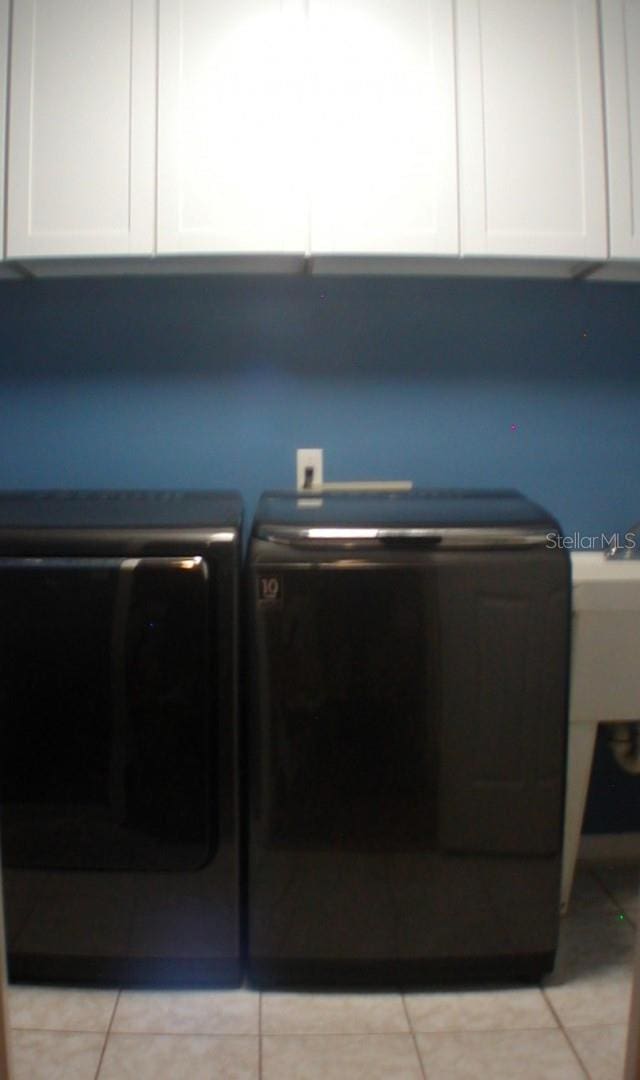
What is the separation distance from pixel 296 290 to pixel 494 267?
1.60ft

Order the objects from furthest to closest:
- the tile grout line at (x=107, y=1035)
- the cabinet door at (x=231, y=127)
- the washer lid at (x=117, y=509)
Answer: the cabinet door at (x=231, y=127)
the washer lid at (x=117, y=509)
the tile grout line at (x=107, y=1035)

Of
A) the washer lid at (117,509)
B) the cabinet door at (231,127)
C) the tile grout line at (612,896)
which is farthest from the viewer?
the tile grout line at (612,896)

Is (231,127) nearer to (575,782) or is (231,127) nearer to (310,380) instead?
(310,380)

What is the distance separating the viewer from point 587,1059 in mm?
1561

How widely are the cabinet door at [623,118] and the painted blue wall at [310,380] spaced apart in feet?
1.05

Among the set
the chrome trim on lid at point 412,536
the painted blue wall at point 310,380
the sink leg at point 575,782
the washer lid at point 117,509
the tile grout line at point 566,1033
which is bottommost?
the tile grout line at point 566,1033

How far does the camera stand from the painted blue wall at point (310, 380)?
2.10m

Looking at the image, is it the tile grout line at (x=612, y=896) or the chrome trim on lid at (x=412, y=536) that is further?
the tile grout line at (x=612, y=896)

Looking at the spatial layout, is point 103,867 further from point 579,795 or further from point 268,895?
point 579,795

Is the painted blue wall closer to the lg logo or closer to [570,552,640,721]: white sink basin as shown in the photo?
[570,552,640,721]: white sink basin

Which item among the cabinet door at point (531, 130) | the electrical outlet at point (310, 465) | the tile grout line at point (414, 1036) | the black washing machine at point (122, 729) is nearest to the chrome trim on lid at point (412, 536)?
the black washing machine at point (122, 729)

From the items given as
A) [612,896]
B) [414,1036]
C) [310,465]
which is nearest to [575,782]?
[612,896]

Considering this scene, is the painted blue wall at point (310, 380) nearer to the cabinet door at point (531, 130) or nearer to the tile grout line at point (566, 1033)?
the cabinet door at point (531, 130)

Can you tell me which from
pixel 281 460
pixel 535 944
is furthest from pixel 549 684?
pixel 281 460
